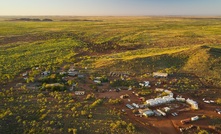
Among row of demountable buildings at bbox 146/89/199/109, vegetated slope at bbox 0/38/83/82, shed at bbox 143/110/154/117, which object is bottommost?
vegetated slope at bbox 0/38/83/82

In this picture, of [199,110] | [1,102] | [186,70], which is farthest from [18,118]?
[186,70]

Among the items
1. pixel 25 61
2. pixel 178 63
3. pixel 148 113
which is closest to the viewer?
pixel 148 113

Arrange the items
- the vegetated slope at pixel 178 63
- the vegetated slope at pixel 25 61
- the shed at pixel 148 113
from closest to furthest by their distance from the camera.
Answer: the shed at pixel 148 113 → the vegetated slope at pixel 178 63 → the vegetated slope at pixel 25 61

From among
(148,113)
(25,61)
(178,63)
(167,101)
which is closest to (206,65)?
(178,63)

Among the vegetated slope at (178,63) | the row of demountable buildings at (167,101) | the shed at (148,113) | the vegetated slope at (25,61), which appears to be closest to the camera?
the shed at (148,113)

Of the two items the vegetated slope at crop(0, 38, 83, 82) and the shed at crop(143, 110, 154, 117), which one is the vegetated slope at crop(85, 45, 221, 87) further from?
the shed at crop(143, 110, 154, 117)

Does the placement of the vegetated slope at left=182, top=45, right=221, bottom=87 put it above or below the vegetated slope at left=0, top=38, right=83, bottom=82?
above

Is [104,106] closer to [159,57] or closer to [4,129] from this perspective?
[4,129]

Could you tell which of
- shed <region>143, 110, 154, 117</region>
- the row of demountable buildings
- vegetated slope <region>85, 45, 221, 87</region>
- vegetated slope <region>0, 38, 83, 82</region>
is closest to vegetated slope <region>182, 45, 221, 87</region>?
vegetated slope <region>85, 45, 221, 87</region>

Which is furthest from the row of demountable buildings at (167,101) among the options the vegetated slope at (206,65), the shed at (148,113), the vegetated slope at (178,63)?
the vegetated slope at (178,63)

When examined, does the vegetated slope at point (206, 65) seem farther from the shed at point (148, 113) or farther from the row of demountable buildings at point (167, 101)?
the shed at point (148, 113)

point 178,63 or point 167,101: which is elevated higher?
point 178,63

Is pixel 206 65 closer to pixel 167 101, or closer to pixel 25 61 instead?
pixel 167 101
